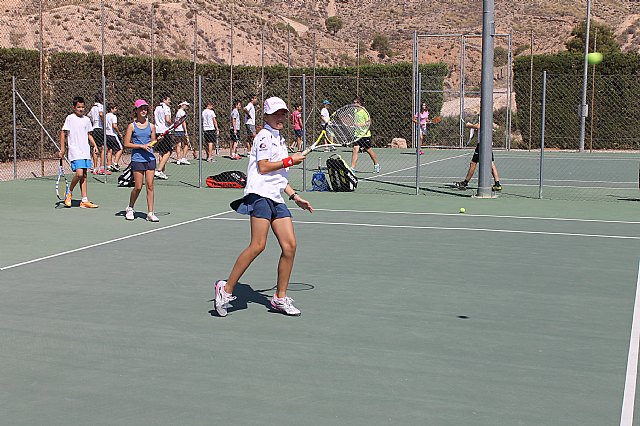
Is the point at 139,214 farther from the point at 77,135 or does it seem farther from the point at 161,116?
the point at 161,116

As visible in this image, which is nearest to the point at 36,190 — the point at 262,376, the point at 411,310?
the point at 411,310

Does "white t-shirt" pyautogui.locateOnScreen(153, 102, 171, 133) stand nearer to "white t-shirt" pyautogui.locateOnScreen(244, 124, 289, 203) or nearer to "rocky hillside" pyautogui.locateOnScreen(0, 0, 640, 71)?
"rocky hillside" pyautogui.locateOnScreen(0, 0, 640, 71)

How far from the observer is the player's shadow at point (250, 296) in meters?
7.91

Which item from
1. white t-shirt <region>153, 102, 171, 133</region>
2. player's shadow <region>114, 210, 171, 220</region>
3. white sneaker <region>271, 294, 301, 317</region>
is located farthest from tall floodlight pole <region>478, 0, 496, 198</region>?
white sneaker <region>271, 294, 301, 317</region>

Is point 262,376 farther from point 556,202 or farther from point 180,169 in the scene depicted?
point 180,169

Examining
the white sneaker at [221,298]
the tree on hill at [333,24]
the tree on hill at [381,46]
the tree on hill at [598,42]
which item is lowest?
the white sneaker at [221,298]

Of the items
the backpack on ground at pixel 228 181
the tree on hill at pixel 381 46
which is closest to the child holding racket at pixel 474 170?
the backpack on ground at pixel 228 181

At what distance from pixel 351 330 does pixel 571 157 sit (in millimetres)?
22039

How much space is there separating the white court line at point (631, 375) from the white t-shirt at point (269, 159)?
9.33ft

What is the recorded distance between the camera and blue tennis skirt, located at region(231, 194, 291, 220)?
7363mm

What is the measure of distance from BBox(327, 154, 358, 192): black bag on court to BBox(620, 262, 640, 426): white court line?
390 inches

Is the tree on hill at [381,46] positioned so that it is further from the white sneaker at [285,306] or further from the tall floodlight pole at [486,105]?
the white sneaker at [285,306]

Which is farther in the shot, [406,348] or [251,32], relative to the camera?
[251,32]

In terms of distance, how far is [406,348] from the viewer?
263 inches
